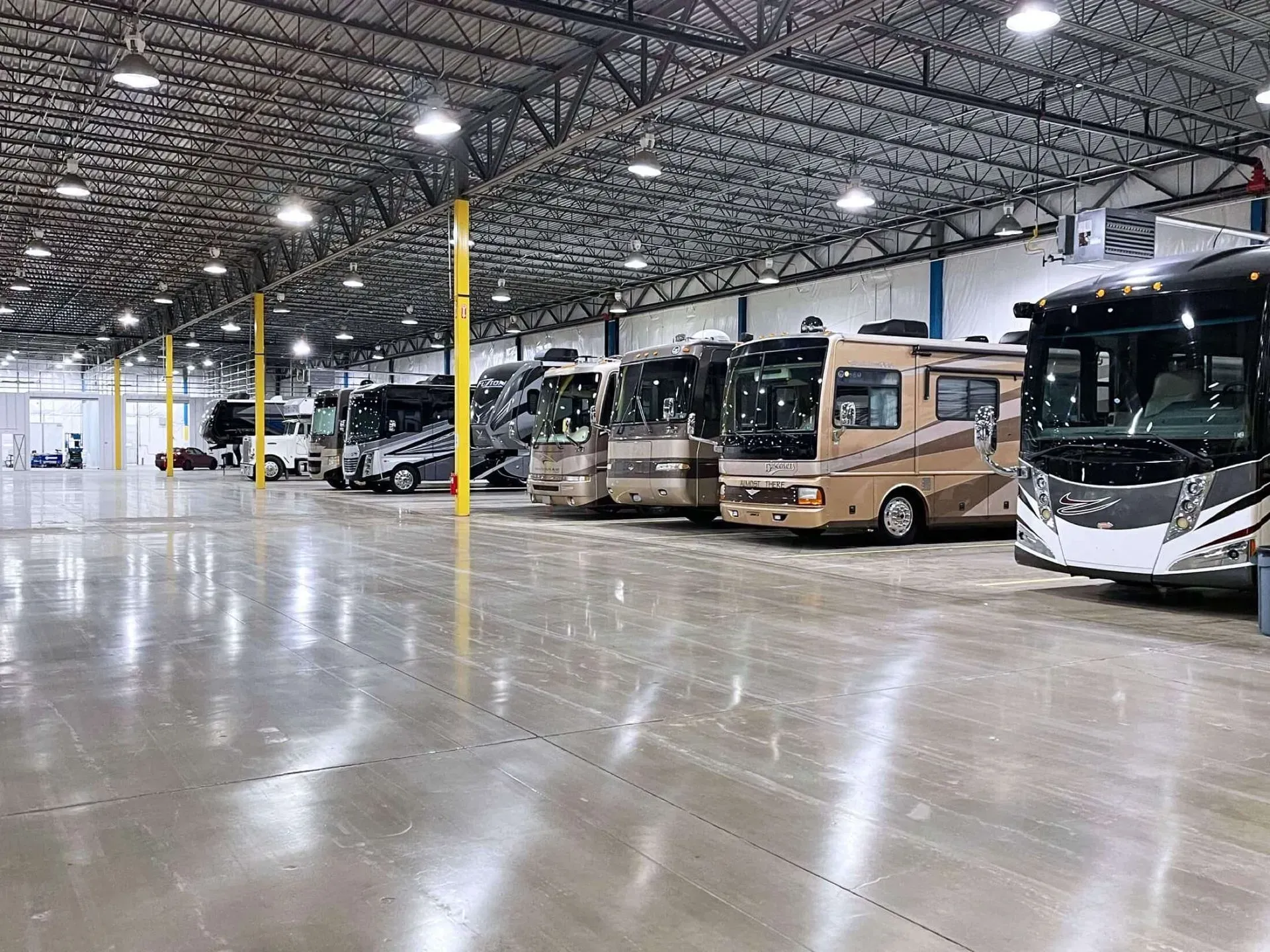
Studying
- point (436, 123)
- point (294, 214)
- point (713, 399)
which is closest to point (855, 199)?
point (713, 399)

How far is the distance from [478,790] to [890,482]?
971cm

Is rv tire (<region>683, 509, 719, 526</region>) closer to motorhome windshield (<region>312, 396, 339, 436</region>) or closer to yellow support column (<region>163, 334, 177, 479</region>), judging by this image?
motorhome windshield (<region>312, 396, 339, 436</region>)

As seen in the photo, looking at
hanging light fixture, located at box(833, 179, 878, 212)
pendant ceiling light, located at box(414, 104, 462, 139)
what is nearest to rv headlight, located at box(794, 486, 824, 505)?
pendant ceiling light, located at box(414, 104, 462, 139)

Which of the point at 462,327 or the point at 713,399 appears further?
the point at 462,327

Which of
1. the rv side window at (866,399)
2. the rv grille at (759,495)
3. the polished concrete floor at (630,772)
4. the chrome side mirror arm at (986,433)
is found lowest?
the polished concrete floor at (630,772)

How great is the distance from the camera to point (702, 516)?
A: 54.0 feet

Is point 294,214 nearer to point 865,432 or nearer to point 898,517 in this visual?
point 865,432

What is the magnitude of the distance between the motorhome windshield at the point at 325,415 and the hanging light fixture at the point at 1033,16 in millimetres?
22030

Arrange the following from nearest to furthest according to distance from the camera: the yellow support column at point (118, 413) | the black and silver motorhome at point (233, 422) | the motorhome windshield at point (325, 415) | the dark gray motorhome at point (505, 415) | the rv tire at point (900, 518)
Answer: the rv tire at point (900, 518) < the dark gray motorhome at point (505, 415) < the motorhome windshield at point (325, 415) < the black and silver motorhome at point (233, 422) < the yellow support column at point (118, 413)

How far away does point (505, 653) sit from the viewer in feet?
20.2

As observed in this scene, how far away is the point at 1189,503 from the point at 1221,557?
44 cm

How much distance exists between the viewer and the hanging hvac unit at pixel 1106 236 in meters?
14.6

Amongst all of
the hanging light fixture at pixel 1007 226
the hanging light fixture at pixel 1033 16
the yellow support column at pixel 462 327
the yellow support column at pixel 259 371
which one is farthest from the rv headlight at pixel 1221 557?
the yellow support column at pixel 259 371

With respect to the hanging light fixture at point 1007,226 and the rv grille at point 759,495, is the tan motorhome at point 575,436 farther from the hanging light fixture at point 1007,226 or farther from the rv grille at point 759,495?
the hanging light fixture at point 1007,226
